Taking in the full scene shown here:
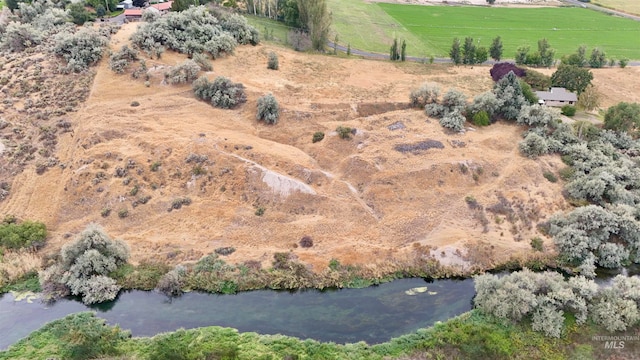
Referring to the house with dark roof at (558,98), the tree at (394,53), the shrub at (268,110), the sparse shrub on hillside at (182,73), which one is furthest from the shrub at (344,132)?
the tree at (394,53)

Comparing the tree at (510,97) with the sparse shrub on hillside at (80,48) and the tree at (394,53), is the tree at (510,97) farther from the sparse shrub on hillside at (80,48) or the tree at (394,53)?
the sparse shrub on hillside at (80,48)

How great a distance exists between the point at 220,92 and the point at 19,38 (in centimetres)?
3634

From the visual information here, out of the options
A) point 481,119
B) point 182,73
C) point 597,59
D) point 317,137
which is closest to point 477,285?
point 317,137

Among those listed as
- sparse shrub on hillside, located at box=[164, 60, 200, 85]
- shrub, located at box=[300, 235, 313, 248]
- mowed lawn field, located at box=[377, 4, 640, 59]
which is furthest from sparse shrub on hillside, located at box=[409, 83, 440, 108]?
sparse shrub on hillside, located at box=[164, 60, 200, 85]

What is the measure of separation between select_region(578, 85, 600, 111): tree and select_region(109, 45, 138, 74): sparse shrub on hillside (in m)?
67.1

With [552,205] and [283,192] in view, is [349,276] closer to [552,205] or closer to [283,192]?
[283,192]

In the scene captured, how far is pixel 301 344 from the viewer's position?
1377 inches

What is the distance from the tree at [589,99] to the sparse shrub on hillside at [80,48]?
7218 cm

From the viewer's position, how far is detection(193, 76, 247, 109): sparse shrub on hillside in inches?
2434

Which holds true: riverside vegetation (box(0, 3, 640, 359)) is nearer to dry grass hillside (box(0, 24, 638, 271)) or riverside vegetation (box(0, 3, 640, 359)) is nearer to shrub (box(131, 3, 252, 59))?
dry grass hillside (box(0, 24, 638, 271))

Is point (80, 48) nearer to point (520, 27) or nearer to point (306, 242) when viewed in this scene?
point (306, 242)

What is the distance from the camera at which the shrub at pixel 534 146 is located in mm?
54406

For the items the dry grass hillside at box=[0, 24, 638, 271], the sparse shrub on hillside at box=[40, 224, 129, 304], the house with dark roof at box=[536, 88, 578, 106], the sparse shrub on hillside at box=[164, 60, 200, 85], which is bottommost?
the sparse shrub on hillside at box=[40, 224, 129, 304]

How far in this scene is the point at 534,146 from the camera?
54.8 m
